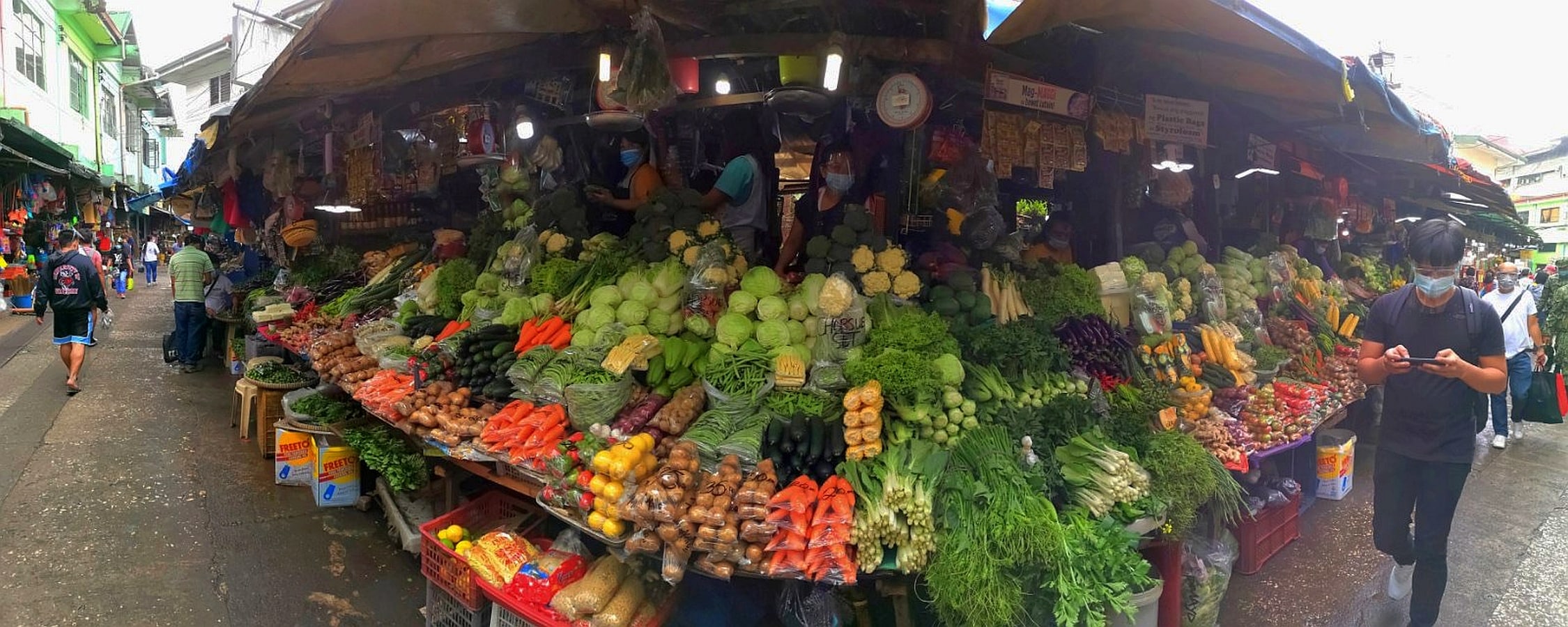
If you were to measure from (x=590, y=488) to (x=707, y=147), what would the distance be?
11.4 feet

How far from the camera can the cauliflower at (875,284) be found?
3.83 m

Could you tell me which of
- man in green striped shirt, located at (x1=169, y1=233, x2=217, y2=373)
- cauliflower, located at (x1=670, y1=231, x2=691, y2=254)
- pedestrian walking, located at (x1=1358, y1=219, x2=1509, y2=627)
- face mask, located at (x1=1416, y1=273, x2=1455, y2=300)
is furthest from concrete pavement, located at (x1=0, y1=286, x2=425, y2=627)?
face mask, located at (x1=1416, y1=273, x2=1455, y2=300)

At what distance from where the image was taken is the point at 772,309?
3.71 m

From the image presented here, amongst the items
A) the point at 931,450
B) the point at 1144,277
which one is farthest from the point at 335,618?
the point at 1144,277

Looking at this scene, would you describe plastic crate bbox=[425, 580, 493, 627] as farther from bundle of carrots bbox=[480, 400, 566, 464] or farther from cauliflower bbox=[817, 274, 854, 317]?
cauliflower bbox=[817, 274, 854, 317]

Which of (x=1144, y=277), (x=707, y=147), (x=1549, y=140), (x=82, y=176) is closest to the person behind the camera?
(x=1144, y=277)

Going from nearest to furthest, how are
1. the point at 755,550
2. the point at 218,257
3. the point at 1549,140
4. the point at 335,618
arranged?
the point at 755,550 → the point at 335,618 → the point at 218,257 → the point at 1549,140

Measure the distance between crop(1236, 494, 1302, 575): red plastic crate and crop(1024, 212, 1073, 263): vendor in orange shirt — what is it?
207 cm

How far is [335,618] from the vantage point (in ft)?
11.7

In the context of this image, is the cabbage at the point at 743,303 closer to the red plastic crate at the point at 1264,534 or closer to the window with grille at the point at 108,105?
the red plastic crate at the point at 1264,534

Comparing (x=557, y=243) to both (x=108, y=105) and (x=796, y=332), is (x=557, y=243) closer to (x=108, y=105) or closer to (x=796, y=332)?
(x=796, y=332)

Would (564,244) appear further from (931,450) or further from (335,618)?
(931,450)

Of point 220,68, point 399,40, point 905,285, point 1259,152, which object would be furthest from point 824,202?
point 220,68

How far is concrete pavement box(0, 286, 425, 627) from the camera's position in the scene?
3594 millimetres
